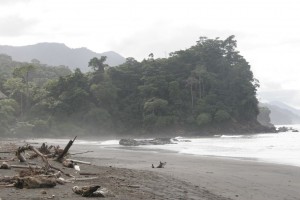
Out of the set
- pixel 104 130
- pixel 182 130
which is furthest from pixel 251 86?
pixel 104 130

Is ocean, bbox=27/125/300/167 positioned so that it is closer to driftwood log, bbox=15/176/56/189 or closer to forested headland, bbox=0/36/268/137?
driftwood log, bbox=15/176/56/189

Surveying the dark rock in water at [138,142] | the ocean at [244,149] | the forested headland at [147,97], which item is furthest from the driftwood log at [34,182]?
the forested headland at [147,97]

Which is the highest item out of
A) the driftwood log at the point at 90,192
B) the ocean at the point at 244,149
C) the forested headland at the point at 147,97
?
the forested headland at the point at 147,97

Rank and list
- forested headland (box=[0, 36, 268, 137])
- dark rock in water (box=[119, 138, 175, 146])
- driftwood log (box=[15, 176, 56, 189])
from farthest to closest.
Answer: forested headland (box=[0, 36, 268, 137]), dark rock in water (box=[119, 138, 175, 146]), driftwood log (box=[15, 176, 56, 189])

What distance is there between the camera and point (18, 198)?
5961 mm

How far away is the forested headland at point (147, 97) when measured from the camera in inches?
2692

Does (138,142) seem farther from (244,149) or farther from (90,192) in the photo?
(90,192)

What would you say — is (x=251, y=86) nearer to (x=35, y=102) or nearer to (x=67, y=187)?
(x=35, y=102)

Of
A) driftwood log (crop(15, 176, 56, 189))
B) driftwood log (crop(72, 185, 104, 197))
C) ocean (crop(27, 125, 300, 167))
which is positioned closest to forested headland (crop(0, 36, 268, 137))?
ocean (crop(27, 125, 300, 167))

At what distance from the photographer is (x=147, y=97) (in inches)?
2881

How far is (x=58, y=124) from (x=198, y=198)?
61240 millimetres

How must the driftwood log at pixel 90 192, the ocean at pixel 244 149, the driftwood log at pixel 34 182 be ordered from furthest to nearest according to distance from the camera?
the ocean at pixel 244 149
the driftwood log at pixel 34 182
the driftwood log at pixel 90 192

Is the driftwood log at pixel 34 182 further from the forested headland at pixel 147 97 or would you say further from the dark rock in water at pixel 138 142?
the forested headland at pixel 147 97

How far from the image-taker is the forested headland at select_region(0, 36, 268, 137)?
224ft
